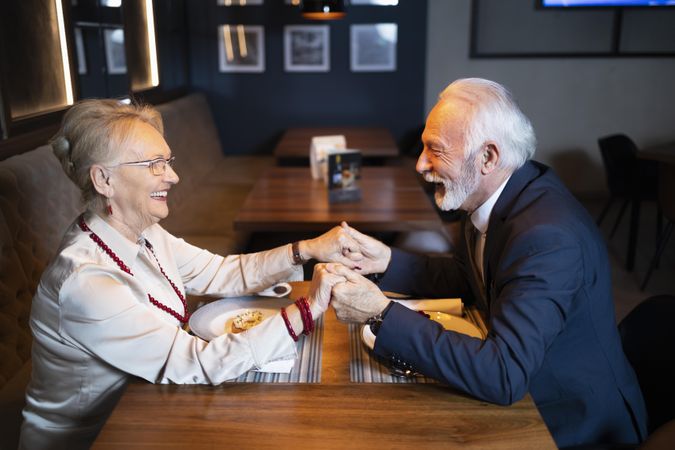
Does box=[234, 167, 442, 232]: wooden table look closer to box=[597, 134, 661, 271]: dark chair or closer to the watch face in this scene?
the watch face

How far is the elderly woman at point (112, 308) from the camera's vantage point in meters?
1.33

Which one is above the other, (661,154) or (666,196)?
(661,154)

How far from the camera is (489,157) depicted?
1549 millimetres

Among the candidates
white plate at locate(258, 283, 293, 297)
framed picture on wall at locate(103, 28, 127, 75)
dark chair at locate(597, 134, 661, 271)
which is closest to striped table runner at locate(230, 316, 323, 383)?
white plate at locate(258, 283, 293, 297)

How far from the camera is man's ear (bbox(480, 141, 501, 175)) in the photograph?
1.53m

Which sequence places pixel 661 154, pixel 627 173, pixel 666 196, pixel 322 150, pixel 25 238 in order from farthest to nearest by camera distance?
pixel 627 173, pixel 661 154, pixel 666 196, pixel 322 150, pixel 25 238

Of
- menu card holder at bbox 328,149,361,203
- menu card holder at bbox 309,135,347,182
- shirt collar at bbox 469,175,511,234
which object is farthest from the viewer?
menu card holder at bbox 309,135,347,182

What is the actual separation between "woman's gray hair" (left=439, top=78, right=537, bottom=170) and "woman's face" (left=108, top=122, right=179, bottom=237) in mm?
745

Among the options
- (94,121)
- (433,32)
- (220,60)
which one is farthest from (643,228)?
(94,121)

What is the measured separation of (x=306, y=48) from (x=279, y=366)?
4.66m

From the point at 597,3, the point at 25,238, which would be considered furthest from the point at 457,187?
the point at 597,3

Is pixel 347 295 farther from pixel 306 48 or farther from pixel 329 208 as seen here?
pixel 306 48

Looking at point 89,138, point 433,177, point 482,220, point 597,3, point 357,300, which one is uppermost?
point 597,3

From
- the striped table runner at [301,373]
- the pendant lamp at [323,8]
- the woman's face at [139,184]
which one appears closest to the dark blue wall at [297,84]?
the pendant lamp at [323,8]
